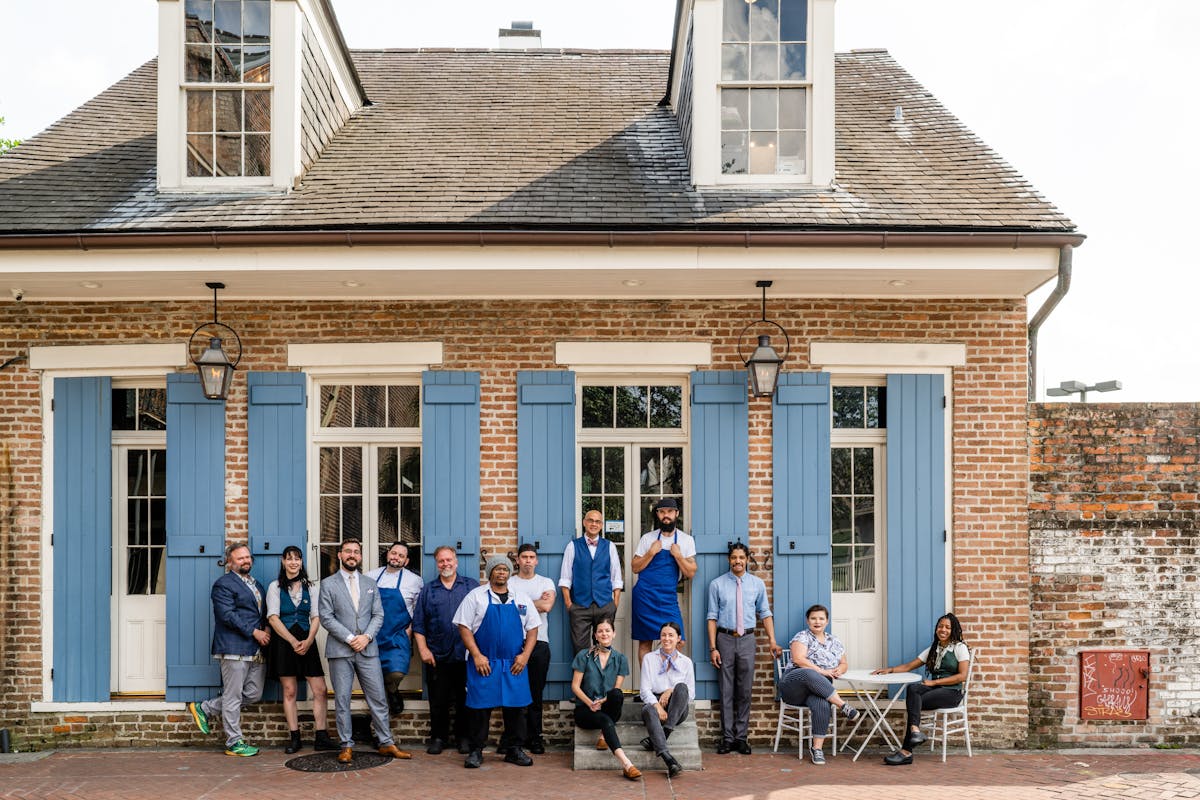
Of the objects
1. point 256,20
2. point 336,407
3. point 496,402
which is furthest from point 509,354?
point 256,20

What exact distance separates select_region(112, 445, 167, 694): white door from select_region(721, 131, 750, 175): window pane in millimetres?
5364

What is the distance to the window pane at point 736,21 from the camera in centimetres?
860

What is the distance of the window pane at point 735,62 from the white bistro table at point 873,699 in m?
5.07

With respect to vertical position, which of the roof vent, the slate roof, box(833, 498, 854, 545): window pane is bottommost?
box(833, 498, 854, 545): window pane

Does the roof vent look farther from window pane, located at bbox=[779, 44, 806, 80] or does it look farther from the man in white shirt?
the man in white shirt

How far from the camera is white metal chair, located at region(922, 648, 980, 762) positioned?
7.56m

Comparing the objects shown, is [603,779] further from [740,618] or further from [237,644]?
[237,644]

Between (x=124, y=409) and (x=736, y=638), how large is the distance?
5.42 m

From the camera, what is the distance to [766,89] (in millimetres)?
8578

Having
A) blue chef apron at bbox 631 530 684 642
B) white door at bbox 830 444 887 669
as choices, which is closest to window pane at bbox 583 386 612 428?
blue chef apron at bbox 631 530 684 642

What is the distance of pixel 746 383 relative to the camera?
8141 mm

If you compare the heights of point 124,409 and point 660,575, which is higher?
point 124,409

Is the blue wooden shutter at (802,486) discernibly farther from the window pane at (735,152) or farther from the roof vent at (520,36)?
the roof vent at (520,36)

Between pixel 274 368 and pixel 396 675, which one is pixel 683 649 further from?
pixel 274 368
